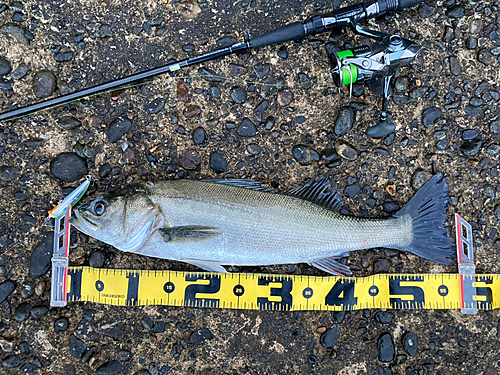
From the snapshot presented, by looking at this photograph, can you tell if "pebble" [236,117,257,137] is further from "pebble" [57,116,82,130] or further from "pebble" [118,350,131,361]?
"pebble" [118,350,131,361]

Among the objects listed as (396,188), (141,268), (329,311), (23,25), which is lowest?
(329,311)

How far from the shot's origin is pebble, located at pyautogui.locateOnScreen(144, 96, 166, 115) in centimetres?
319

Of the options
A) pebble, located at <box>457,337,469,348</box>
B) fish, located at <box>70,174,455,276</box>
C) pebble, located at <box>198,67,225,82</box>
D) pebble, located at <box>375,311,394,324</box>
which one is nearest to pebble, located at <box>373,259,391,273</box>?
fish, located at <box>70,174,455,276</box>

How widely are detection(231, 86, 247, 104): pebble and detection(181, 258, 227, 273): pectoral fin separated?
151 centimetres

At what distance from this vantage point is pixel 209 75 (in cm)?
321

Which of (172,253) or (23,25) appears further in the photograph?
(23,25)

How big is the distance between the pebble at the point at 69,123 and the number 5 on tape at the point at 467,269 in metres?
3.68

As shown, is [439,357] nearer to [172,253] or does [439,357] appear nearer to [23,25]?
[172,253]

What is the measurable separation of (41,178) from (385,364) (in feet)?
12.1

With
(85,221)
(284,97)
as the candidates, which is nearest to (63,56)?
(85,221)

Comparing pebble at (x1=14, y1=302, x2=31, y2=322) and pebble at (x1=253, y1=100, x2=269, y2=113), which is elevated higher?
pebble at (x1=253, y1=100, x2=269, y2=113)

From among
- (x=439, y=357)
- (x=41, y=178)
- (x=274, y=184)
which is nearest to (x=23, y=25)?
(x=41, y=178)

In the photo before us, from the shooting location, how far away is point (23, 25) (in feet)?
10.2

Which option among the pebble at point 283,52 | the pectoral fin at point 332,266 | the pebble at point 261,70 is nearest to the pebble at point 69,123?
the pebble at point 261,70
